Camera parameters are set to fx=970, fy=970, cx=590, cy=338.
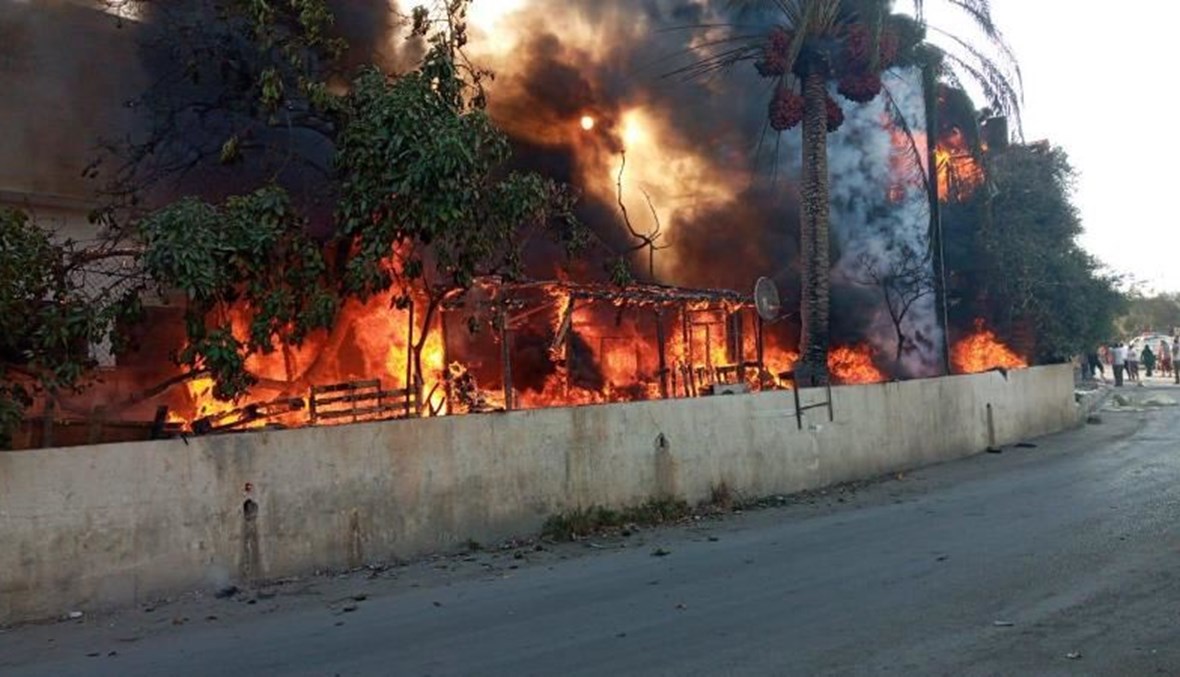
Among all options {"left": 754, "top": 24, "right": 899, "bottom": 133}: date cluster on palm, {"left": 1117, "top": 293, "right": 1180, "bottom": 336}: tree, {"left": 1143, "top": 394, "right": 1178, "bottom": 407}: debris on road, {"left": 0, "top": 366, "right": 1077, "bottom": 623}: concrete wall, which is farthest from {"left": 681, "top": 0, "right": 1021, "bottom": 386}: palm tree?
{"left": 1117, "top": 293, "right": 1180, "bottom": 336}: tree

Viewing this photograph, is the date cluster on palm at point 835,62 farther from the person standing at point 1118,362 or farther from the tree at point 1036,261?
the person standing at point 1118,362

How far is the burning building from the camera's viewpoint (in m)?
12.4

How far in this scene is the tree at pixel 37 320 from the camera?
273 inches

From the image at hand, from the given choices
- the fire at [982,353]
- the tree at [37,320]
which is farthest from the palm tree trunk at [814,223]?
the tree at [37,320]

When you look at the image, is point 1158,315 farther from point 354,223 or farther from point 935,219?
point 354,223

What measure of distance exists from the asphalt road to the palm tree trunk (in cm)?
522

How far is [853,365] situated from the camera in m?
22.3

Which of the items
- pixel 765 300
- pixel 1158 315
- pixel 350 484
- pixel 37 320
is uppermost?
pixel 1158 315

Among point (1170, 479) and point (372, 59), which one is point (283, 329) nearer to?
point (372, 59)

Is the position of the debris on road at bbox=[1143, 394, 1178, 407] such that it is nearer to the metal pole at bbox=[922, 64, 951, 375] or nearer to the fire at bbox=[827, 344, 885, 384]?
the metal pole at bbox=[922, 64, 951, 375]

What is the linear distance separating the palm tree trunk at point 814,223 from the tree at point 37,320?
9.39 meters

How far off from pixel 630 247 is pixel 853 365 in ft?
21.7

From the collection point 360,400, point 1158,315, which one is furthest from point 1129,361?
point 1158,315

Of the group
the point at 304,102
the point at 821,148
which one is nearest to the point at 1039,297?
the point at 821,148
